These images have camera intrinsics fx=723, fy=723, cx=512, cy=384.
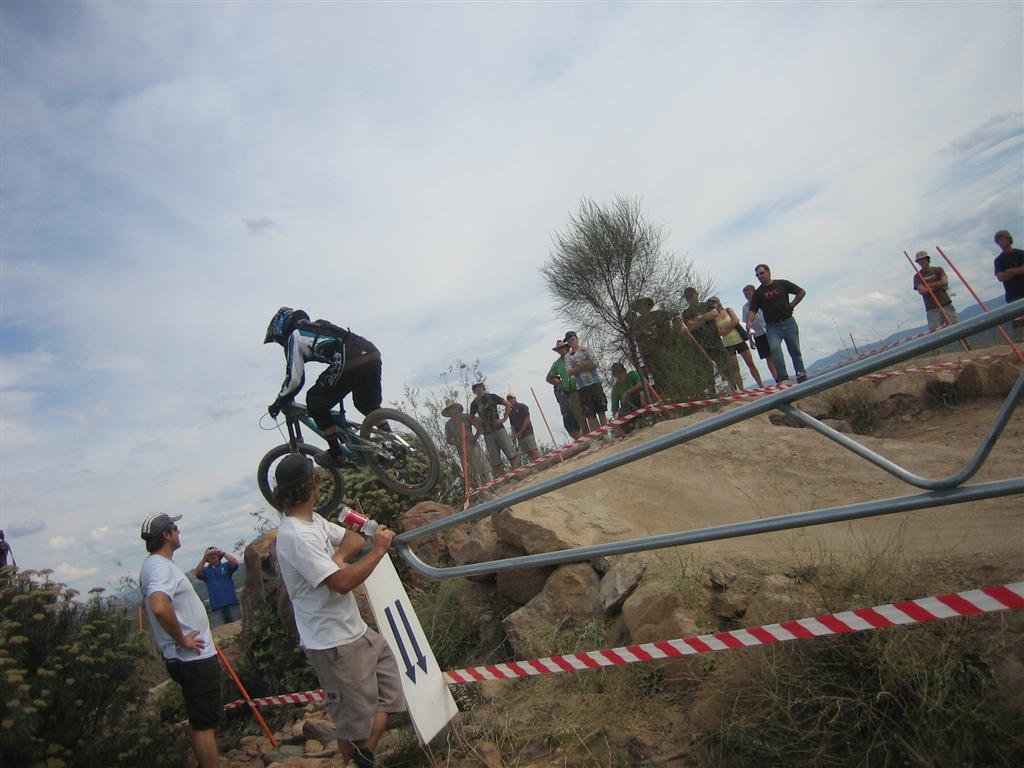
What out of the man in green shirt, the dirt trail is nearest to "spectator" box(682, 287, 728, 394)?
the man in green shirt

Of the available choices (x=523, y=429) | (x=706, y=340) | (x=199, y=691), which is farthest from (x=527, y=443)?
(x=199, y=691)

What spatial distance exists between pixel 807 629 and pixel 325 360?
4.49 m

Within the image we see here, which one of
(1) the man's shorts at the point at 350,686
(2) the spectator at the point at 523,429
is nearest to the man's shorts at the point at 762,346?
(2) the spectator at the point at 523,429

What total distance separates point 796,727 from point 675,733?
2.30 ft

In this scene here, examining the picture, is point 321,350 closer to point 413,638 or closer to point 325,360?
point 325,360

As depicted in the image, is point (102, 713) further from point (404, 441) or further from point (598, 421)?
point (598, 421)

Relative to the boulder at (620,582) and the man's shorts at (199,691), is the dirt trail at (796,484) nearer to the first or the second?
the boulder at (620,582)

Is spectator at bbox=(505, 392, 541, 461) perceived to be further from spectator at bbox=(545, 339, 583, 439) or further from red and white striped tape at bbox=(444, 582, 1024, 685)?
red and white striped tape at bbox=(444, 582, 1024, 685)

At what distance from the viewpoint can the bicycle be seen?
21.0 feet

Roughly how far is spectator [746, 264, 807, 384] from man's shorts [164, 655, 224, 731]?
771 cm

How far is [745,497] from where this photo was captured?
6.86m

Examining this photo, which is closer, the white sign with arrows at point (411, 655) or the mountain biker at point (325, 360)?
the white sign with arrows at point (411, 655)

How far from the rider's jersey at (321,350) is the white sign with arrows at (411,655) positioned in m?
2.47

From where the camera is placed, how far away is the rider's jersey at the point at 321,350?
613 centimetres
